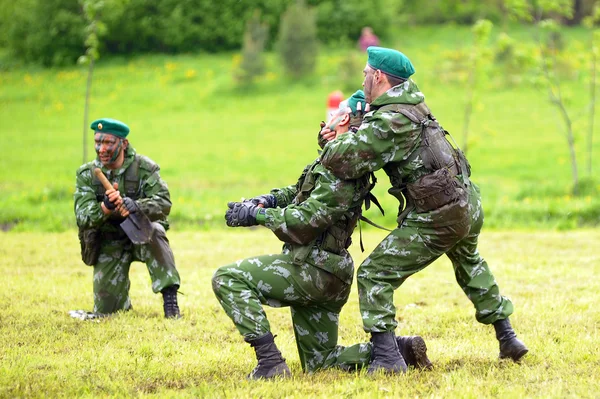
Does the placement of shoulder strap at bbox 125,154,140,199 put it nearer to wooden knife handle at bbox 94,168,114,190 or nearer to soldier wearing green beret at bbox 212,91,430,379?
wooden knife handle at bbox 94,168,114,190

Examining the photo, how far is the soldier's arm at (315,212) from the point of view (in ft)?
18.9

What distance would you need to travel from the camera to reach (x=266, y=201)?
244 inches

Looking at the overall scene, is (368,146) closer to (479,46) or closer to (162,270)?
(162,270)

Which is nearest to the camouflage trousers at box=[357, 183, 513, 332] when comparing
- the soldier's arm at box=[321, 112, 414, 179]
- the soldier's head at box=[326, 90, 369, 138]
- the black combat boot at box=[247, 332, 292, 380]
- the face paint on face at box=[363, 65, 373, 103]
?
the soldier's arm at box=[321, 112, 414, 179]

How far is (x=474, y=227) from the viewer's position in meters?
6.12

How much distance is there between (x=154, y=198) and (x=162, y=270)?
0.76 m

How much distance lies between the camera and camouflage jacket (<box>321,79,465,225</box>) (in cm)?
571

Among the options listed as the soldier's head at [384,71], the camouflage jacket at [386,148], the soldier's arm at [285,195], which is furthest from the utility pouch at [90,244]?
the soldier's head at [384,71]

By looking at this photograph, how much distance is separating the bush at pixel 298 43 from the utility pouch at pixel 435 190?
103 feet

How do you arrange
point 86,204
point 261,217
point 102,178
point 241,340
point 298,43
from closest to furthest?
1. point 261,217
2. point 241,340
3. point 102,178
4. point 86,204
5. point 298,43

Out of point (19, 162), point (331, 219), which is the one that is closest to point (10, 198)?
point (19, 162)

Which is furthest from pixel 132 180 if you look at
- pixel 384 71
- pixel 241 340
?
pixel 384 71

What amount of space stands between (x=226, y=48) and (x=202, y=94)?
828 cm

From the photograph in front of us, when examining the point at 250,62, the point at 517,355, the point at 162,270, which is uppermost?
the point at 517,355
